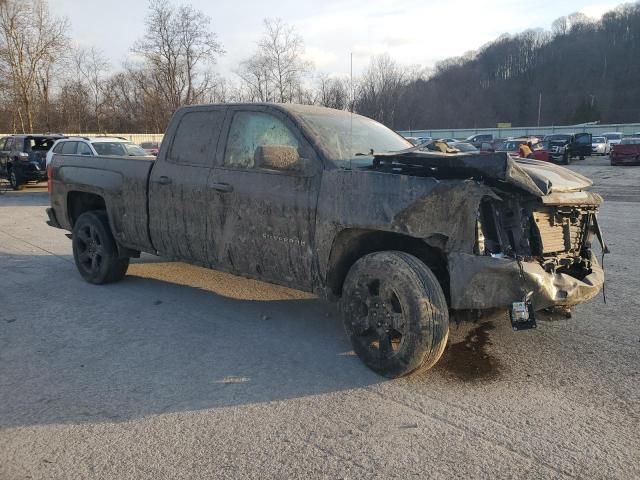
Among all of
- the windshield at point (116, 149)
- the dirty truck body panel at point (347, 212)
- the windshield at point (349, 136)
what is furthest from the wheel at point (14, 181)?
the windshield at point (349, 136)

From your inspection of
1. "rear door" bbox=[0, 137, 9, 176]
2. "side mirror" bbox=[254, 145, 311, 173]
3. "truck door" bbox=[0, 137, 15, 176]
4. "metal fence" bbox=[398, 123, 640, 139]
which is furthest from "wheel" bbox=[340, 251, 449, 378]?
"metal fence" bbox=[398, 123, 640, 139]

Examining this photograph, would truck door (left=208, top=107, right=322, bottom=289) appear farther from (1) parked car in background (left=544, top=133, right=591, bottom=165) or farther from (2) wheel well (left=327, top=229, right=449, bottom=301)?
(1) parked car in background (left=544, top=133, right=591, bottom=165)

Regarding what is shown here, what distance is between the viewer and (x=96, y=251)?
614 centimetres

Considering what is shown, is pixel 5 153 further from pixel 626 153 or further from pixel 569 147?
pixel 626 153

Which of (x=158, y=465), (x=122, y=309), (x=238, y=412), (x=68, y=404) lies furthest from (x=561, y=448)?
(x=122, y=309)

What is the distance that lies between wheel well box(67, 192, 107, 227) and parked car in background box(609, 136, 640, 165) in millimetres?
30695

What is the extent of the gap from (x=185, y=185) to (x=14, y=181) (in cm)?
1639

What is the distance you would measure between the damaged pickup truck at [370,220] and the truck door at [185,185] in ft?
0.05

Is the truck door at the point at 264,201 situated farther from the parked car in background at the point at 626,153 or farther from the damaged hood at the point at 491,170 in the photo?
the parked car in background at the point at 626,153

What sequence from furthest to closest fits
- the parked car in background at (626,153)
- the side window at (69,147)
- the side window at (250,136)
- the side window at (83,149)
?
the parked car in background at (626,153)
the side window at (69,147)
the side window at (83,149)
the side window at (250,136)

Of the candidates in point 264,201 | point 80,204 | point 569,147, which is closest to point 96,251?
point 80,204

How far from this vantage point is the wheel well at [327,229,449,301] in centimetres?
390

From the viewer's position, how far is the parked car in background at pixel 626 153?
29656 mm

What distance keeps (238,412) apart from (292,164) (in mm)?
1870
